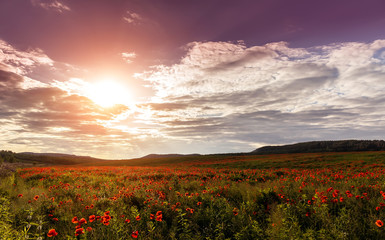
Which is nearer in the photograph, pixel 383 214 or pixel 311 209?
pixel 383 214

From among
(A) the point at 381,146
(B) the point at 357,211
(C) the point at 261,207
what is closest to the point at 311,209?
(B) the point at 357,211

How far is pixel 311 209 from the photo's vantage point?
585 centimetres

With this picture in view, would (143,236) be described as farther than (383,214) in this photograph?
No

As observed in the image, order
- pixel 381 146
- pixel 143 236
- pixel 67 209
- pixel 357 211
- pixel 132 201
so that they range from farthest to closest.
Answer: pixel 381 146
pixel 132 201
pixel 67 209
pixel 357 211
pixel 143 236

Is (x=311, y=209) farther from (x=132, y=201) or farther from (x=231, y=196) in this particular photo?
(x=132, y=201)

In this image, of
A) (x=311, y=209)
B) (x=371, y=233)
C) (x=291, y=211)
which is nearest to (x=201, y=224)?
(x=291, y=211)

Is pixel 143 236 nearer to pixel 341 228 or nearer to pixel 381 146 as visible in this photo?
pixel 341 228

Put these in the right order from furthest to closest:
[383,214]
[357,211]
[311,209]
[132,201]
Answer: [132,201]
[311,209]
[357,211]
[383,214]

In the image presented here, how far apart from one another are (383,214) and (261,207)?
3038mm

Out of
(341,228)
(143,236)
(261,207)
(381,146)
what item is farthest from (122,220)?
(381,146)

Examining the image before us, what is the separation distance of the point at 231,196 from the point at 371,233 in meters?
4.40

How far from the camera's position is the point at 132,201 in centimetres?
764

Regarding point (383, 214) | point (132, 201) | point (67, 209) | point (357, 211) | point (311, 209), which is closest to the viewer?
point (383, 214)

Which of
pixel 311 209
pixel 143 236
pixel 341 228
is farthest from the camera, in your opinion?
Result: pixel 311 209
